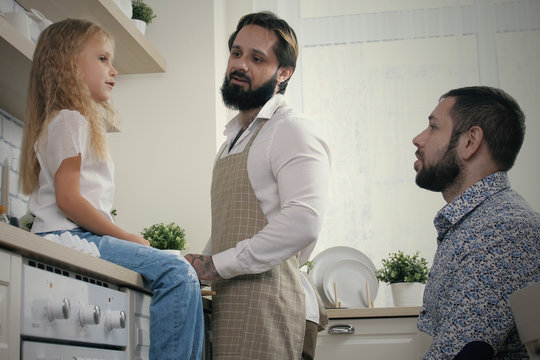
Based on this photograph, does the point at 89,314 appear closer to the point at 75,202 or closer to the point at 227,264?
the point at 75,202

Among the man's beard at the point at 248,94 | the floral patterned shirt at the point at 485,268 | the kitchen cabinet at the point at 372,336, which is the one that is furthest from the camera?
the kitchen cabinet at the point at 372,336

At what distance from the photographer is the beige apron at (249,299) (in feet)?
5.64

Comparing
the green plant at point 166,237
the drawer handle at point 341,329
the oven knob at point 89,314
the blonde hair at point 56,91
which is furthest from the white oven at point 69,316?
the drawer handle at point 341,329

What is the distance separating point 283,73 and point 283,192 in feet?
1.66

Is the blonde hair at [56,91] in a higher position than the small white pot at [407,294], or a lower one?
higher

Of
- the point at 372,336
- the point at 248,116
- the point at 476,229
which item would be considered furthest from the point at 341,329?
the point at 476,229

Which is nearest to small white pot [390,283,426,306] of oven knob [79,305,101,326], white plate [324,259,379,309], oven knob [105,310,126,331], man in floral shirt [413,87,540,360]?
white plate [324,259,379,309]

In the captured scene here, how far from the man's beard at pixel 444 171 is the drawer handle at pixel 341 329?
1236 mm

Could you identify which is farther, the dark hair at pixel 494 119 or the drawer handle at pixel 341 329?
the drawer handle at pixel 341 329

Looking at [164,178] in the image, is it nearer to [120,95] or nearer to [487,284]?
[120,95]

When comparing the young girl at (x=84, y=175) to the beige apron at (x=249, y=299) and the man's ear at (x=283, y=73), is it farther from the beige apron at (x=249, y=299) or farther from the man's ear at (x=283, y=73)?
the man's ear at (x=283, y=73)

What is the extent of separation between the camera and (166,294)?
1.54m

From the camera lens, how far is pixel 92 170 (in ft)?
5.48

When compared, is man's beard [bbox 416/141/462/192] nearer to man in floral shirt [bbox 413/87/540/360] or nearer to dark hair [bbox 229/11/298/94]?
man in floral shirt [bbox 413/87/540/360]
